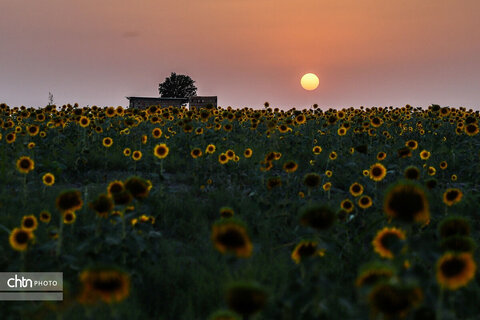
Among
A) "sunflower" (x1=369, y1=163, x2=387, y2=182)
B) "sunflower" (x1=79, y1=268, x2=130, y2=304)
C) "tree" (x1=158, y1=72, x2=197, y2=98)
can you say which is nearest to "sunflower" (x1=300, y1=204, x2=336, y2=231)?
"sunflower" (x1=79, y1=268, x2=130, y2=304)

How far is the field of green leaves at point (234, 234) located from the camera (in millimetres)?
2168

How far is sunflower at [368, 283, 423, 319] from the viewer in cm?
175

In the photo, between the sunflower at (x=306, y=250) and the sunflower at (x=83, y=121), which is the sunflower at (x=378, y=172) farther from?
the sunflower at (x=83, y=121)

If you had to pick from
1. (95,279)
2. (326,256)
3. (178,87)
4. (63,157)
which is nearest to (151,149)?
(63,157)

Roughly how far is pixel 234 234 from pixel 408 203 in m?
1.01

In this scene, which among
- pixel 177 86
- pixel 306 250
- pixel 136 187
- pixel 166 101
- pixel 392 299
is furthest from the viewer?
pixel 177 86

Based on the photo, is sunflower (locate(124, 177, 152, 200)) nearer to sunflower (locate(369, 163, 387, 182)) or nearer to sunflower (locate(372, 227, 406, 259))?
sunflower (locate(372, 227, 406, 259))

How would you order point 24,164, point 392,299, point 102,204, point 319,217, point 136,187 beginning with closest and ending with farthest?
point 392,299, point 319,217, point 102,204, point 136,187, point 24,164

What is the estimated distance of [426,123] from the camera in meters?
13.7

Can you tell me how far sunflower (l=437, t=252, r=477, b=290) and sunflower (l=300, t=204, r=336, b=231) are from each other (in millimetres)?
745

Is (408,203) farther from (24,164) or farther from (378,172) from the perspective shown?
(24,164)

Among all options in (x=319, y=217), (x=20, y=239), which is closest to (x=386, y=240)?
(x=319, y=217)

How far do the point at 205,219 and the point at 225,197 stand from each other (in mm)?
671

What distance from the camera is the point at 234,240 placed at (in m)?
2.37
